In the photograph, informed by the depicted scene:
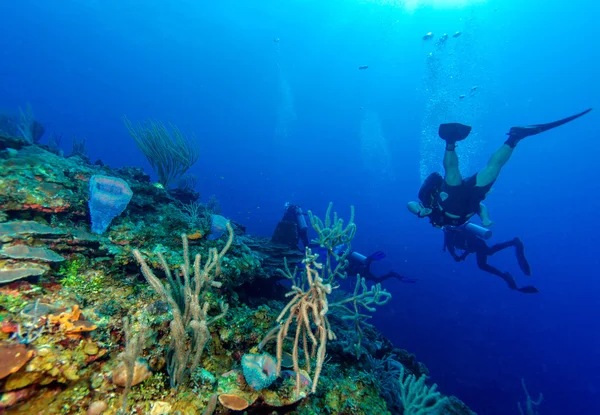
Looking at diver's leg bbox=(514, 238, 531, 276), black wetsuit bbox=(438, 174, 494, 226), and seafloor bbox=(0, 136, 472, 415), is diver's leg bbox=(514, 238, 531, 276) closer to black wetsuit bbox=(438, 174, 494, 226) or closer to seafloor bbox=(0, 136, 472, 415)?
black wetsuit bbox=(438, 174, 494, 226)

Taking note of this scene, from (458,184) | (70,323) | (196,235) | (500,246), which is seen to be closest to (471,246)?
(500,246)

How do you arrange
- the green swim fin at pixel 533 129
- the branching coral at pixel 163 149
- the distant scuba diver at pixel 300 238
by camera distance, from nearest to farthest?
the green swim fin at pixel 533 129
the branching coral at pixel 163 149
the distant scuba diver at pixel 300 238

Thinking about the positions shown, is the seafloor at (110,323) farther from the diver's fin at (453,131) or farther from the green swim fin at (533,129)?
the green swim fin at (533,129)

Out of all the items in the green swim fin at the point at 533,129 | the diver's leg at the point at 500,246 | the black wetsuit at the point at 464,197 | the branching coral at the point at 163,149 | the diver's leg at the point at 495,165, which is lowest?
the diver's leg at the point at 500,246

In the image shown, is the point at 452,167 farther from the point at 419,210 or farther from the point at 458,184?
the point at 419,210

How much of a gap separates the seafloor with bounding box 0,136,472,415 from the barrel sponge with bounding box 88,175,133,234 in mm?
135

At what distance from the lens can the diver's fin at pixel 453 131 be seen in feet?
19.8

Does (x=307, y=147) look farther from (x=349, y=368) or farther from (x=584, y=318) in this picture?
(x=349, y=368)

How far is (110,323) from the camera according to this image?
228cm

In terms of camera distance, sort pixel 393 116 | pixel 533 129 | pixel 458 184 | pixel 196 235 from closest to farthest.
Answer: pixel 196 235
pixel 533 129
pixel 458 184
pixel 393 116

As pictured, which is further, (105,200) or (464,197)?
(464,197)

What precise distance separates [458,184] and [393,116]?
87.1 m

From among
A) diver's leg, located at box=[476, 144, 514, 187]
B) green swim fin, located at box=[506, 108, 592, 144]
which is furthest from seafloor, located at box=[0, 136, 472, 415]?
green swim fin, located at box=[506, 108, 592, 144]

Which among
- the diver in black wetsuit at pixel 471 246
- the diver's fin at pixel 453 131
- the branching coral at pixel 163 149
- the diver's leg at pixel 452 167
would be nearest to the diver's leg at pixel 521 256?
the diver in black wetsuit at pixel 471 246
